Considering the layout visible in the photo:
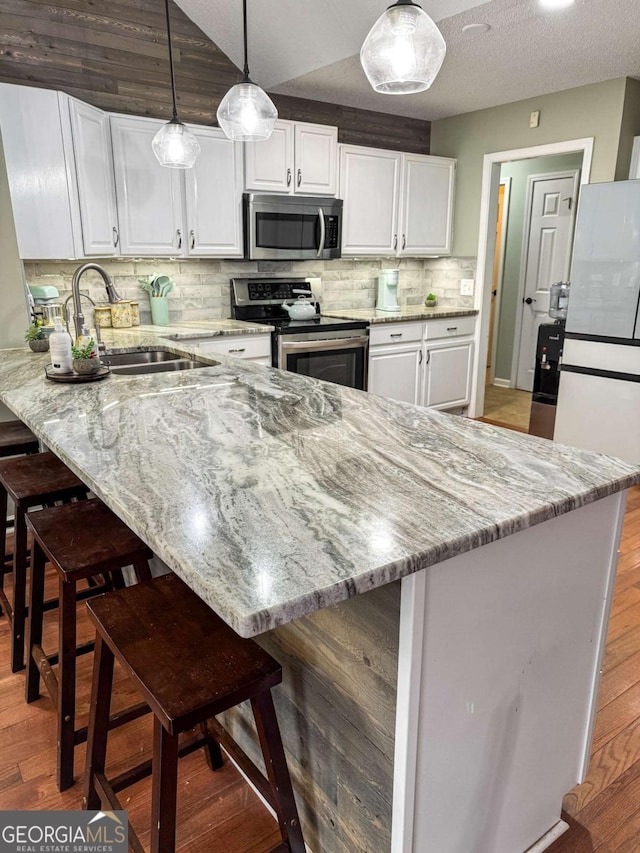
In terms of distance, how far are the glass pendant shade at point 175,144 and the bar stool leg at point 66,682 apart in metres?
1.81

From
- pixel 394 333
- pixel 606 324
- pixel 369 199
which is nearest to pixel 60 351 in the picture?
pixel 394 333

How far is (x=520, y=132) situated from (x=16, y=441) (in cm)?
406

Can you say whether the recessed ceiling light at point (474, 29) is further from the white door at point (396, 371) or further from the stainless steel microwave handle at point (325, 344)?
the white door at point (396, 371)

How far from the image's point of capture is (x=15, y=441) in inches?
92.5

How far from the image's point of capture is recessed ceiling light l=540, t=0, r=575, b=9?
8.77 ft

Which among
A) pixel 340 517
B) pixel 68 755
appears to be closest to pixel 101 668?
pixel 68 755

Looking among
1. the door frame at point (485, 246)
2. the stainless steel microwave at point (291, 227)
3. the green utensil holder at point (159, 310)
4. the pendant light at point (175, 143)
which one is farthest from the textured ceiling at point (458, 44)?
the green utensil holder at point (159, 310)

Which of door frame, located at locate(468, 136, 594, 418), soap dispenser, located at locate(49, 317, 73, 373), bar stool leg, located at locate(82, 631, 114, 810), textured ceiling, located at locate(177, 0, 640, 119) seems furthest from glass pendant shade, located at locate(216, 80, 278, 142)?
door frame, located at locate(468, 136, 594, 418)

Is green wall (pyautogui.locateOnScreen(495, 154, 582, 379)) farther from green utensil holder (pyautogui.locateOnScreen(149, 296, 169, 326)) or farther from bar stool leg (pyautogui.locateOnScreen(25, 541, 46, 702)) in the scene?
bar stool leg (pyautogui.locateOnScreen(25, 541, 46, 702))

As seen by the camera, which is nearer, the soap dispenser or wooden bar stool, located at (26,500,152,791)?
Answer: wooden bar stool, located at (26,500,152,791)

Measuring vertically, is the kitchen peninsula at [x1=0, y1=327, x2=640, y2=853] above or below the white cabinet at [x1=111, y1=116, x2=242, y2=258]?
below

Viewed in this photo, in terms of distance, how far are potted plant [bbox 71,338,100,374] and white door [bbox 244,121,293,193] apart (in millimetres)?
2108

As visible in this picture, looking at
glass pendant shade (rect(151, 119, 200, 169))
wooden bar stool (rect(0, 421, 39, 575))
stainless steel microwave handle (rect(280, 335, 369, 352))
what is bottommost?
wooden bar stool (rect(0, 421, 39, 575))

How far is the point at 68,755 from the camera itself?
5.15 ft
